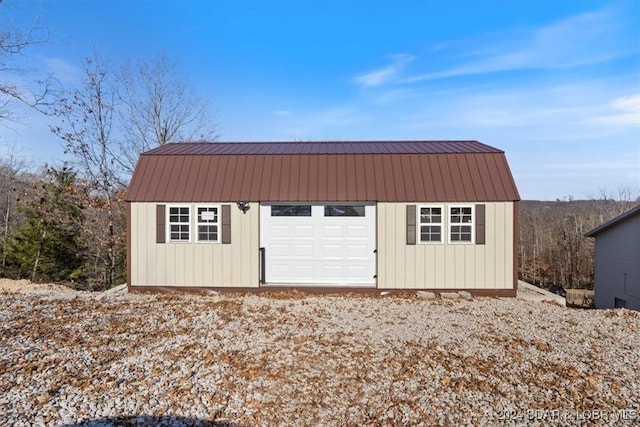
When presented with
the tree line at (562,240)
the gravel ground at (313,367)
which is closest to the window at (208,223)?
the gravel ground at (313,367)

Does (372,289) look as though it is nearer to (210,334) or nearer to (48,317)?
(210,334)

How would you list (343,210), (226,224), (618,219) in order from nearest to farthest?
(226,224), (343,210), (618,219)

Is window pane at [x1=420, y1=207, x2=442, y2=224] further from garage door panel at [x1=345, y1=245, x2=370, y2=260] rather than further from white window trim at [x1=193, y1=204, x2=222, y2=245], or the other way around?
white window trim at [x1=193, y1=204, x2=222, y2=245]

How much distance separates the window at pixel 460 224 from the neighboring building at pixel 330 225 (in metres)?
0.02

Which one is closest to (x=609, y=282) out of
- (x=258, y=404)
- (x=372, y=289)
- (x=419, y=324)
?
(x=372, y=289)

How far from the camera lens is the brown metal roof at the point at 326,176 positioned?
9.20 meters

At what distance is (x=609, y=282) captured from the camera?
15.5 meters

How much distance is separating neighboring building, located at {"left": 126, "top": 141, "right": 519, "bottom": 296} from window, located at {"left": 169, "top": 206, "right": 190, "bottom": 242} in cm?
3

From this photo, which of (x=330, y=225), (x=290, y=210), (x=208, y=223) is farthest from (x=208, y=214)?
(x=330, y=225)

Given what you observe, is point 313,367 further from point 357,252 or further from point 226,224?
point 226,224

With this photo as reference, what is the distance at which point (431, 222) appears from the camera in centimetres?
920

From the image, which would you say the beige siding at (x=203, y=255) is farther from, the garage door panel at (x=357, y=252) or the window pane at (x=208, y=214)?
the garage door panel at (x=357, y=252)

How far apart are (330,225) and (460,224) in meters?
3.22

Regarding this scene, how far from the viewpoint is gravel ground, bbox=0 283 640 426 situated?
344 cm
